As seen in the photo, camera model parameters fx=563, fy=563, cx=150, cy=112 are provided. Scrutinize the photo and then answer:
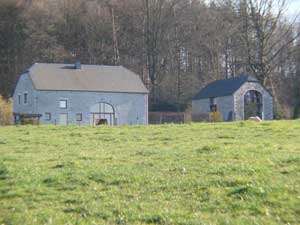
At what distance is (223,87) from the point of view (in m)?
57.2

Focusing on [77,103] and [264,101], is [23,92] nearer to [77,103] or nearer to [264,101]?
[77,103]

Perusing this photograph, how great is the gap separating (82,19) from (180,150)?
5016 cm

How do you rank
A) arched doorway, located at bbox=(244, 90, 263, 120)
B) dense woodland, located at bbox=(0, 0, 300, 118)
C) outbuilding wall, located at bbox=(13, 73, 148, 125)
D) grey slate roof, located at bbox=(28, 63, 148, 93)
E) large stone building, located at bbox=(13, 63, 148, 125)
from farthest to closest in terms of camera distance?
1. dense woodland, located at bbox=(0, 0, 300, 118)
2. arched doorway, located at bbox=(244, 90, 263, 120)
3. grey slate roof, located at bbox=(28, 63, 148, 93)
4. large stone building, located at bbox=(13, 63, 148, 125)
5. outbuilding wall, located at bbox=(13, 73, 148, 125)

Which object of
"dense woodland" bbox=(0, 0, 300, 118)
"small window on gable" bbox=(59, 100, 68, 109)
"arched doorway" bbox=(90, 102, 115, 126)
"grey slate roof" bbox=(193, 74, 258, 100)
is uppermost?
"dense woodland" bbox=(0, 0, 300, 118)

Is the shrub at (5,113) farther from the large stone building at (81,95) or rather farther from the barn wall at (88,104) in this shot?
the barn wall at (88,104)

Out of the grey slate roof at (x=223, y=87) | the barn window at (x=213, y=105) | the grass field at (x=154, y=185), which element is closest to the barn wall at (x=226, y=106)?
the barn window at (x=213, y=105)

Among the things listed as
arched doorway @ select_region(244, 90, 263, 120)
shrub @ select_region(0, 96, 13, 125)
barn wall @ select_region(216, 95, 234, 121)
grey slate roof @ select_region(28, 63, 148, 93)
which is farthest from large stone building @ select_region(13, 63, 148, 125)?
arched doorway @ select_region(244, 90, 263, 120)

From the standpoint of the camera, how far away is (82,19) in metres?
63.5

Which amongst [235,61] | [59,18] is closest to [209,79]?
[235,61]

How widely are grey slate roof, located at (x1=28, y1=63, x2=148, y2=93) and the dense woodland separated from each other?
5.65m

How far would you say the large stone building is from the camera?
5353 centimetres

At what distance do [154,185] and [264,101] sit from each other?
4735cm

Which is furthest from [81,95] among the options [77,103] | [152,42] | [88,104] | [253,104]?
[253,104]

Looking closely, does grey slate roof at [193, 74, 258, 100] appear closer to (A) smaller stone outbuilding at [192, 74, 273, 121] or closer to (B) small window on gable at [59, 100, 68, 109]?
(A) smaller stone outbuilding at [192, 74, 273, 121]
